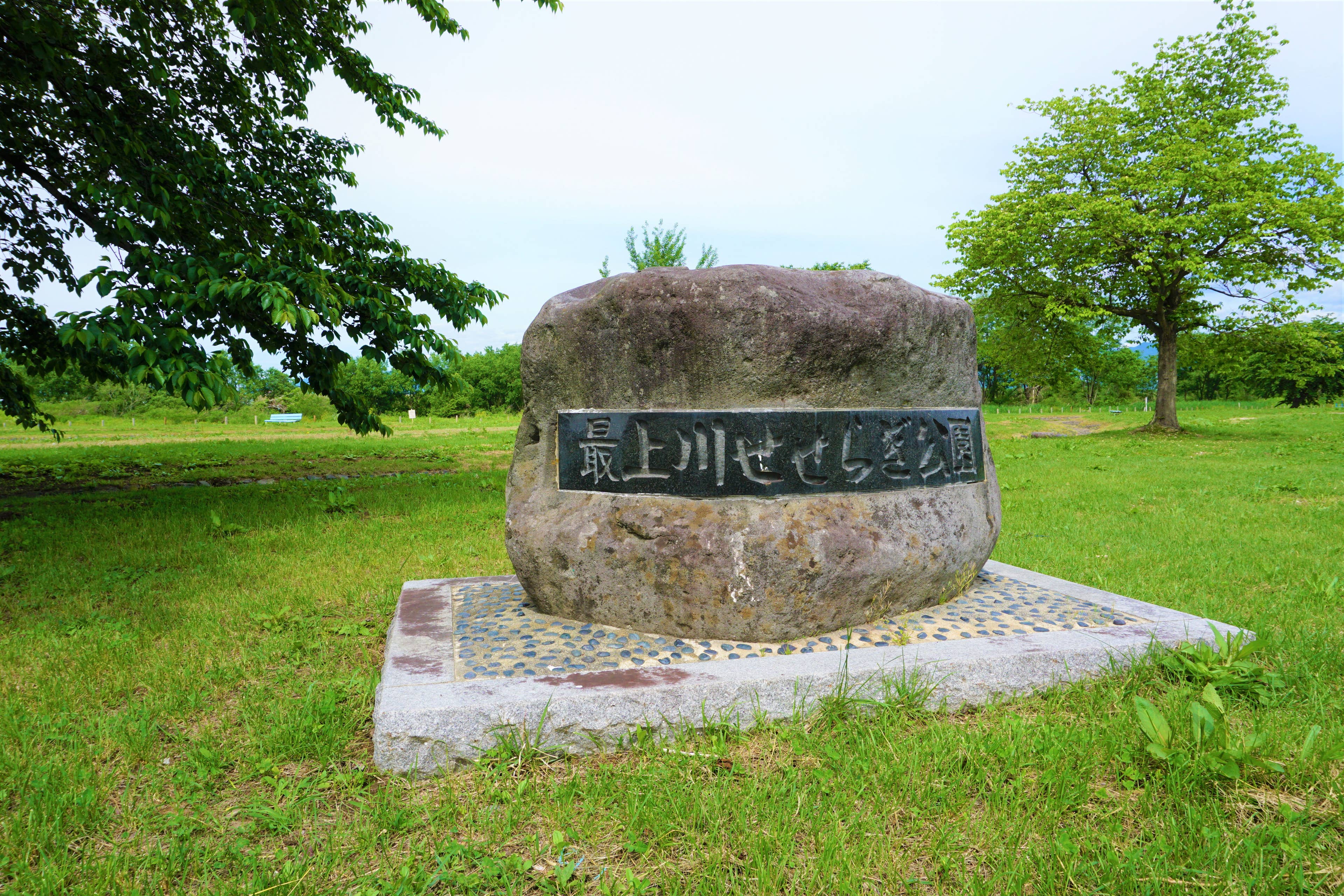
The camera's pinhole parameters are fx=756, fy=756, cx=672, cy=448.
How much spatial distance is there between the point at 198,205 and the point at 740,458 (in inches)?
219

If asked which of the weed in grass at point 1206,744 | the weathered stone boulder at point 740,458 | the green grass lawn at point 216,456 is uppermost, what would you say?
the weathered stone boulder at point 740,458

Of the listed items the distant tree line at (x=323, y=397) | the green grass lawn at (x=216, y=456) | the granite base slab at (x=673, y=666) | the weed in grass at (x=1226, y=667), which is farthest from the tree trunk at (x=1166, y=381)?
the distant tree line at (x=323, y=397)

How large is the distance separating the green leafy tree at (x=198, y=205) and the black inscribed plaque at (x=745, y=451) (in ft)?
9.21

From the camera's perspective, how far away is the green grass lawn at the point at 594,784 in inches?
88.8

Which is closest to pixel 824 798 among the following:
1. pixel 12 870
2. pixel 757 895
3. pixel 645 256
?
pixel 757 895

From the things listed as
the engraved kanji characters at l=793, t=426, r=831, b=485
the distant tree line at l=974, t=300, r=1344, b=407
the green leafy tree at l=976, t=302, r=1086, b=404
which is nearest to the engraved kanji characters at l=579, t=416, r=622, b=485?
the engraved kanji characters at l=793, t=426, r=831, b=485

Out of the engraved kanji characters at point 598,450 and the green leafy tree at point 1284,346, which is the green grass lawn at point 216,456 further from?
the green leafy tree at point 1284,346

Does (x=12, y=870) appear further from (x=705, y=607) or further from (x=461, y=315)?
(x=461, y=315)

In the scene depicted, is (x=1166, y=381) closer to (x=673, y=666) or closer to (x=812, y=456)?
(x=812, y=456)

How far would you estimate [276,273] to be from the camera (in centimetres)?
592

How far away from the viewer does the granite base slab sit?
9.70 ft

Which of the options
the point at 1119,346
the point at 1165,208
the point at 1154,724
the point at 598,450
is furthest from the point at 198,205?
the point at 1119,346

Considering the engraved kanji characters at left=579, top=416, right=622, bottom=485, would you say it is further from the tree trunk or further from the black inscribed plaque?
the tree trunk

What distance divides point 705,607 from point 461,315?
18.6ft
